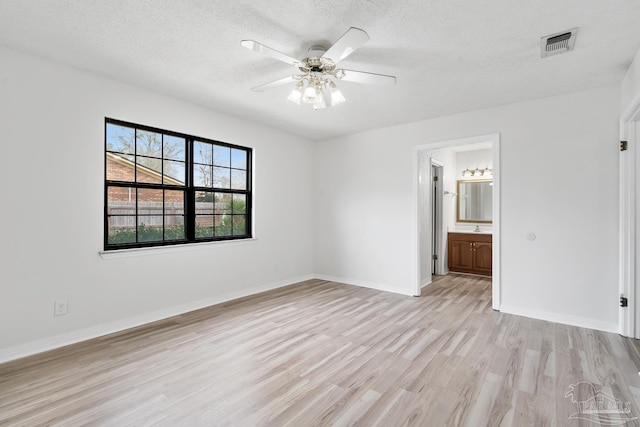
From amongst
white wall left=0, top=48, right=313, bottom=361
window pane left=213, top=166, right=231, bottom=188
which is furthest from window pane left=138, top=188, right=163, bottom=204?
window pane left=213, top=166, right=231, bottom=188

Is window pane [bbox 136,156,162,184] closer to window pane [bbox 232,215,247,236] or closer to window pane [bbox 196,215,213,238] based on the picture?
window pane [bbox 196,215,213,238]

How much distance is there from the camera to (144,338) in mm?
3049

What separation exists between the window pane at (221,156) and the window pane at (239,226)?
758mm

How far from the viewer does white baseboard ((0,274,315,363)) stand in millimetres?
2639

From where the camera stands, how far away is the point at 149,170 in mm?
3562

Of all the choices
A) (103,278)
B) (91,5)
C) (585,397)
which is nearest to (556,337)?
(585,397)

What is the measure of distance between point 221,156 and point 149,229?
1.36m

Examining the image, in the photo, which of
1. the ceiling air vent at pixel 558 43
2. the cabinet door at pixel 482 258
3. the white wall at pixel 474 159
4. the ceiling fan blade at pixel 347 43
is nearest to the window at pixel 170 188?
the ceiling fan blade at pixel 347 43

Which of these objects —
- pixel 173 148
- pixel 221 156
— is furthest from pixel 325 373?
pixel 221 156

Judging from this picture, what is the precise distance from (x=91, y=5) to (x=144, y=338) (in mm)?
2750

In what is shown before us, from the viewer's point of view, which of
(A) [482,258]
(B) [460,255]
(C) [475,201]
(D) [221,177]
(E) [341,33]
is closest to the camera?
(E) [341,33]

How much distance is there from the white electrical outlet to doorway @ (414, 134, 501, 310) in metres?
4.12

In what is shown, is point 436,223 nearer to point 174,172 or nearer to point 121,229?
point 174,172

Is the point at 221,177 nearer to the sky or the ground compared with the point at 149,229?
nearer to the sky
